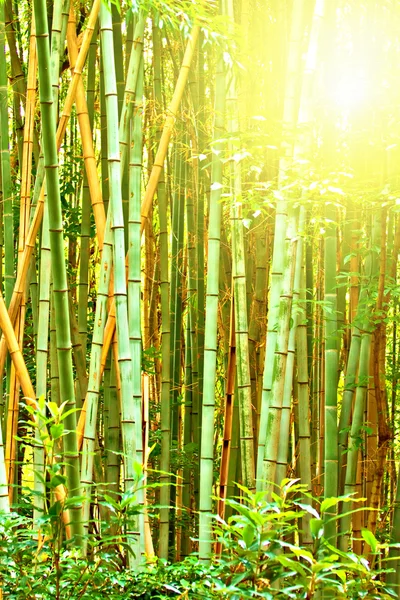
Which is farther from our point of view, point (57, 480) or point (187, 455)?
point (187, 455)

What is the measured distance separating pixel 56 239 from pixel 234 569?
1103 mm

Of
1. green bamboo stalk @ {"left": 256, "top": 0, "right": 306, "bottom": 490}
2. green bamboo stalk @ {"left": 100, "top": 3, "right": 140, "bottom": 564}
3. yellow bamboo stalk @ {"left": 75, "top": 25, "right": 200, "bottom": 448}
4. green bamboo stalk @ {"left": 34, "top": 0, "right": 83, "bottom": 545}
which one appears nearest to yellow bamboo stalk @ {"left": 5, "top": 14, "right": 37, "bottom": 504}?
yellow bamboo stalk @ {"left": 75, "top": 25, "right": 200, "bottom": 448}

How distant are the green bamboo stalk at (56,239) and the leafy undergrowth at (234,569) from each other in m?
0.32

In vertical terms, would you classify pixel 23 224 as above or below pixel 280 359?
above

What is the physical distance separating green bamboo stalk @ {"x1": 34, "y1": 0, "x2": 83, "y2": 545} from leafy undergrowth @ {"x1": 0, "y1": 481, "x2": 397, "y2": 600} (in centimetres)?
32

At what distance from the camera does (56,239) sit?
2.26 m

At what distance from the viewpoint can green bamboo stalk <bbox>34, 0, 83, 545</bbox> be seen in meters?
2.22

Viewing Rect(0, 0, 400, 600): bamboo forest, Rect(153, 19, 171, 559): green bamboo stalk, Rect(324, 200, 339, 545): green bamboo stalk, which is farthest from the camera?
Rect(153, 19, 171, 559): green bamboo stalk

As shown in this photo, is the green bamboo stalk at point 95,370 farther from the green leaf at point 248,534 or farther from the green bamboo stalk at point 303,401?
the green leaf at point 248,534

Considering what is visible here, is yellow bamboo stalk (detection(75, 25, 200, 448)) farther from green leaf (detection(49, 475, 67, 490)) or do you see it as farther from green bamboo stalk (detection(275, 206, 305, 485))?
green leaf (detection(49, 475, 67, 490))

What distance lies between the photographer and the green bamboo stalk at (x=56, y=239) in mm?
2223

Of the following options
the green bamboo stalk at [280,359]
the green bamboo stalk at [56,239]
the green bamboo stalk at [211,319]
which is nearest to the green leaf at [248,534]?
the green bamboo stalk at [56,239]

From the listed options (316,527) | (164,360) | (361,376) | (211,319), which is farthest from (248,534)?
(164,360)

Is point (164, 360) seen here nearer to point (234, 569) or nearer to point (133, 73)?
point (133, 73)
